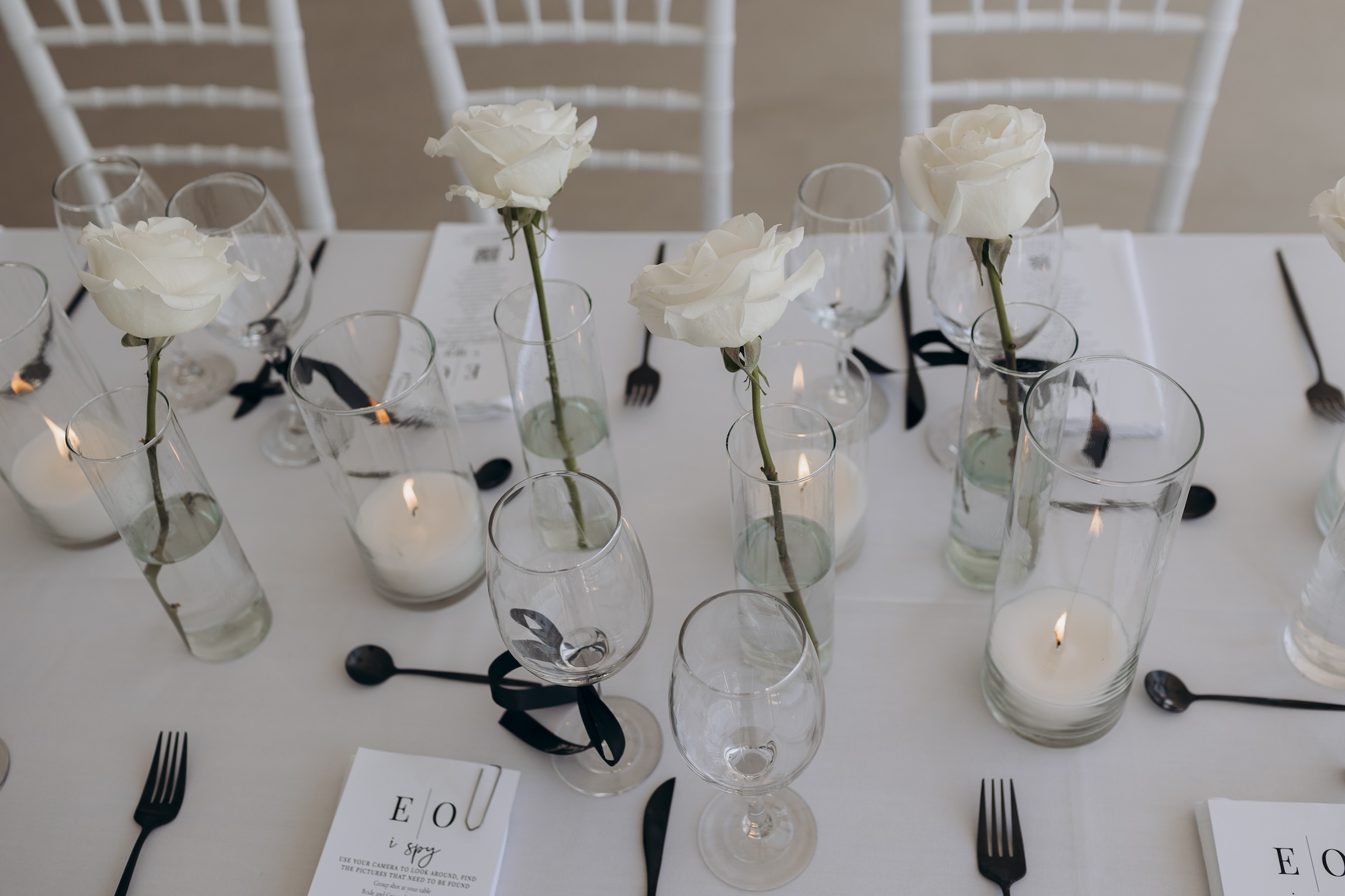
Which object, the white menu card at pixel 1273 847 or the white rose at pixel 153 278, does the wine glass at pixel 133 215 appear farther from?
the white menu card at pixel 1273 847

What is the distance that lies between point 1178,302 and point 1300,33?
8.69 ft

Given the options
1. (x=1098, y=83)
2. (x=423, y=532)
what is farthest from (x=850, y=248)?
(x=1098, y=83)

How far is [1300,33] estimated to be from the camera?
316 cm

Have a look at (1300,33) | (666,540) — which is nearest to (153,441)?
(666,540)

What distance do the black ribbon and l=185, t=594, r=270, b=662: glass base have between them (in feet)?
0.84

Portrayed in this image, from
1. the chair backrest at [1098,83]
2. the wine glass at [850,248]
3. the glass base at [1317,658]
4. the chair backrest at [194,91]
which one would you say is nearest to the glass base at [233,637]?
the wine glass at [850,248]

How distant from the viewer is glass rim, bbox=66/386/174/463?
0.78 metres

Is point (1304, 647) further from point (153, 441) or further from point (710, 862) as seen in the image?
point (153, 441)

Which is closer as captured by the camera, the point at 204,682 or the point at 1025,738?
the point at 1025,738

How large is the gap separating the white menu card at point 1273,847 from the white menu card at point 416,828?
52 cm

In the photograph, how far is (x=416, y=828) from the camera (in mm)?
792

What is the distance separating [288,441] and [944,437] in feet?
2.31

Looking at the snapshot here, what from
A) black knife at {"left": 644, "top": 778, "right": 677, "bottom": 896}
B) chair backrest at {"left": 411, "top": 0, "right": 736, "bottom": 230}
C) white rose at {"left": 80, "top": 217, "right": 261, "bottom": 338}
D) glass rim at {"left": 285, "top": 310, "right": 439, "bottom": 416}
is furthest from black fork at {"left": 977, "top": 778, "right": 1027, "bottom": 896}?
chair backrest at {"left": 411, "top": 0, "right": 736, "bottom": 230}

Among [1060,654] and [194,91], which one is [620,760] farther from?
[194,91]
